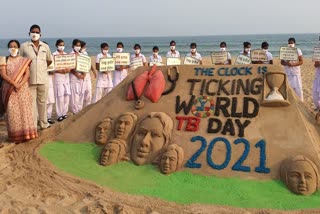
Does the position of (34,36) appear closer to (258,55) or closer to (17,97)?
(17,97)

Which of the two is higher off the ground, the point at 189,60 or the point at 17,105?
the point at 189,60

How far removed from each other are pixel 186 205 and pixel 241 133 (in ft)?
4.49

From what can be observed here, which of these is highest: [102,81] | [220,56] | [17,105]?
[220,56]

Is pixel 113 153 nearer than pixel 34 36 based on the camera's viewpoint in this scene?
Yes

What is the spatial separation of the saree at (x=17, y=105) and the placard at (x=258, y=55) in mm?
5032

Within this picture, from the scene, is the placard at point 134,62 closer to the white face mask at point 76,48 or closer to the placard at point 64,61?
the white face mask at point 76,48

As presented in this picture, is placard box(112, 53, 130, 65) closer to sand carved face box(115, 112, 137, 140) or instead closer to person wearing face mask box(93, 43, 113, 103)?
person wearing face mask box(93, 43, 113, 103)

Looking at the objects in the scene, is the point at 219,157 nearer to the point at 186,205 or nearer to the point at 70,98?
the point at 186,205

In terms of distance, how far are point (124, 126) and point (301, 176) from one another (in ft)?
8.15

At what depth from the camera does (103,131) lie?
562cm

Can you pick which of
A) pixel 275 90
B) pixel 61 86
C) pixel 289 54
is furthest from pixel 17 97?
pixel 289 54

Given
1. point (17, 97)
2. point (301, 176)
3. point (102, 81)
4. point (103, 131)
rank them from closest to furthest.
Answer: point (301, 176)
point (103, 131)
point (17, 97)
point (102, 81)

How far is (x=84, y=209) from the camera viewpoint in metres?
4.20

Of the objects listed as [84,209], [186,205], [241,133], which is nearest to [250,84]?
[241,133]
